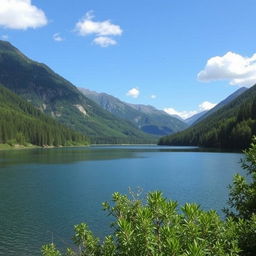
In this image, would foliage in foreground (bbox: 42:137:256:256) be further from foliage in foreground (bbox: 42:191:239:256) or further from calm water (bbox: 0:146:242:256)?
calm water (bbox: 0:146:242:256)

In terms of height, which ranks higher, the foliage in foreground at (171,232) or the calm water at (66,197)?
the foliage in foreground at (171,232)

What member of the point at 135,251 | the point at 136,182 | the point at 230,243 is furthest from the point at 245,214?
the point at 136,182

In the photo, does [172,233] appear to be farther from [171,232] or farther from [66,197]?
[66,197]

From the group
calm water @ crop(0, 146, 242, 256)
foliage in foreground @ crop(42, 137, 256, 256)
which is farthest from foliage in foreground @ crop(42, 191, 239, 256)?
calm water @ crop(0, 146, 242, 256)

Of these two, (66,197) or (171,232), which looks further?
(66,197)

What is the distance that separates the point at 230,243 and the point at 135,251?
348 cm

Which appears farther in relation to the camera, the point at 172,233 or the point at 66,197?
the point at 66,197

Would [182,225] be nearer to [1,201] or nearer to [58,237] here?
[58,237]

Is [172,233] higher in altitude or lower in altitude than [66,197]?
higher

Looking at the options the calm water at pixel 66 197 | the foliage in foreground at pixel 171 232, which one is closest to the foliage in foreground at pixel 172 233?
the foliage in foreground at pixel 171 232

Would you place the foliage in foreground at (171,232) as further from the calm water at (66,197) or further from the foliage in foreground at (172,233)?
the calm water at (66,197)

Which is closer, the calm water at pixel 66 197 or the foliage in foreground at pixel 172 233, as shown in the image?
the foliage in foreground at pixel 172 233

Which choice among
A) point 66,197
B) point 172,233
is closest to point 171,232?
point 172,233

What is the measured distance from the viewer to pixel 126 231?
31.8ft
